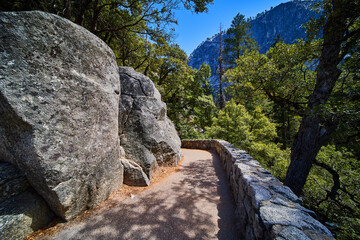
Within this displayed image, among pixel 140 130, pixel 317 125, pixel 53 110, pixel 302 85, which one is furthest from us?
pixel 302 85

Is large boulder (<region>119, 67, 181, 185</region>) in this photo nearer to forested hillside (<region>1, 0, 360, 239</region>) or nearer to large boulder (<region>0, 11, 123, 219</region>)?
large boulder (<region>0, 11, 123, 219</region>)

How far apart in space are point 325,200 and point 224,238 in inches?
154

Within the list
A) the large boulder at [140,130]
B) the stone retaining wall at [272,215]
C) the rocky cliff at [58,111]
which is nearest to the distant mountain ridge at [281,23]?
the large boulder at [140,130]

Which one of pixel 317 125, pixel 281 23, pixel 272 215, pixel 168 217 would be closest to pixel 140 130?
pixel 168 217

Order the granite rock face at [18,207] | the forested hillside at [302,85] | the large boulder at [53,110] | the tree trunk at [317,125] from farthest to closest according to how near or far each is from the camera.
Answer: the tree trunk at [317,125]
the forested hillside at [302,85]
the large boulder at [53,110]
the granite rock face at [18,207]

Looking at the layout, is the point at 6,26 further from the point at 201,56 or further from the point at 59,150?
the point at 201,56

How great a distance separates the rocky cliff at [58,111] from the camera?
6.40 ft

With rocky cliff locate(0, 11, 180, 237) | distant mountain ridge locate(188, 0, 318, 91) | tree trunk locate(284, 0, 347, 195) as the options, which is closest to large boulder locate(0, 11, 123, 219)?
rocky cliff locate(0, 11, 180, 237)

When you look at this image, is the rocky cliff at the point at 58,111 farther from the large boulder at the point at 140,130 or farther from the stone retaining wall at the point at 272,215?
the stone retaining wall at the point at 272,215

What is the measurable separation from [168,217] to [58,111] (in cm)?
275

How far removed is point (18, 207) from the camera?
6.36 feet

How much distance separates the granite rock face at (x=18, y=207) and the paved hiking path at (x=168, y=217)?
0.42 m

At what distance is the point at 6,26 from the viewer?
1.92 meters

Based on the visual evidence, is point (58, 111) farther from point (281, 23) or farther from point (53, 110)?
point (281, 23)
